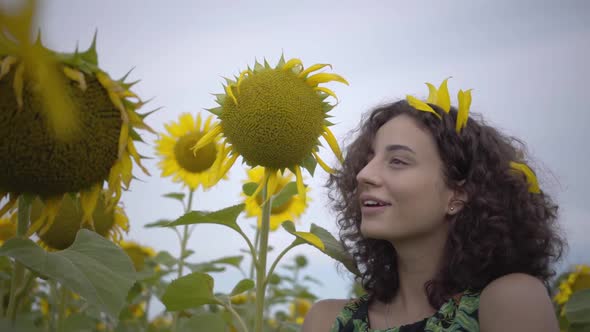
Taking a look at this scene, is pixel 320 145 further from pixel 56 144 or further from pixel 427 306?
pixel 56 144

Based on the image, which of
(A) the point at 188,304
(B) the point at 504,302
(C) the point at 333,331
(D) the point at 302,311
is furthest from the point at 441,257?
(D) the point at 302,311

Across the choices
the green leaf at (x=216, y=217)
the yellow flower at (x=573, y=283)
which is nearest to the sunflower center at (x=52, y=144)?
the green leaf at (x=216, y=217)

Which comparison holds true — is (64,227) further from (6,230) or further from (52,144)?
(6,230)

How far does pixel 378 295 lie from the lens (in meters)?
2.07

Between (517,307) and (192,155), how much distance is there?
80.7 inches

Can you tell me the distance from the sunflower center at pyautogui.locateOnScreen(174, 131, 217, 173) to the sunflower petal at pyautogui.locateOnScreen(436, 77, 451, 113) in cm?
136

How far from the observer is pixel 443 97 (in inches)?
82.6

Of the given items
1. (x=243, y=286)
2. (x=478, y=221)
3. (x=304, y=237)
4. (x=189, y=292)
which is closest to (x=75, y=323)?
(x=189, y=292)

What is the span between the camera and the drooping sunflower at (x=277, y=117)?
1612 mm

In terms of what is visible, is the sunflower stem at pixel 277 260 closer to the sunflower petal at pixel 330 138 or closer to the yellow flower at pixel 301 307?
the sunflower petal at pixel 330 138

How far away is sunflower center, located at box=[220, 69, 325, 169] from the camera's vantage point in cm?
161

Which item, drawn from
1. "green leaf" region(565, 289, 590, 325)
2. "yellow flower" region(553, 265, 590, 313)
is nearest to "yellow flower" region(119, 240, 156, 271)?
"green leaf" region(565, 289, 590, 325)

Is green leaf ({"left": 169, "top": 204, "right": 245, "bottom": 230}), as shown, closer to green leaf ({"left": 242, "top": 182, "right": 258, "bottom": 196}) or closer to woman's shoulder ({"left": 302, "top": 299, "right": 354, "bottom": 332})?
green leaf ({"left": 242, "top": 182, "right": 258, "bottom": 196})

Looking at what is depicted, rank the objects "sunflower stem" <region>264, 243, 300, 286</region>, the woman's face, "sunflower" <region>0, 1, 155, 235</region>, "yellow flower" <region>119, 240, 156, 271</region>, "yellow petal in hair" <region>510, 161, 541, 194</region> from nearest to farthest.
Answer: "sunflower" <region>0, 1, 155, 235</region> → "sunflower stem" <region>264, 243, 300, 286</region> → the woman's face → "yellow petal in hair" <region>510, 161, 541, 194</region> → "yellow flower" <region>119, 240, 156, 271</region>
